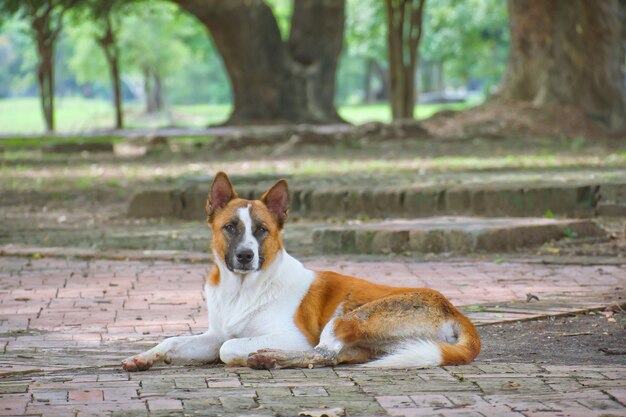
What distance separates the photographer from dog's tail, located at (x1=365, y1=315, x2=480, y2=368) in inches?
240

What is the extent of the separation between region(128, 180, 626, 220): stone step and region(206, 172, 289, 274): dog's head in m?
7.16

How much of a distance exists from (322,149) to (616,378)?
18828 millimetres

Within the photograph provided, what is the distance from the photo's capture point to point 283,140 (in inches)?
1022

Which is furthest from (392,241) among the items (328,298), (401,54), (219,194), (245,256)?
(401,54)

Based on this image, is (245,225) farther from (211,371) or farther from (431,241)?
(431,241)

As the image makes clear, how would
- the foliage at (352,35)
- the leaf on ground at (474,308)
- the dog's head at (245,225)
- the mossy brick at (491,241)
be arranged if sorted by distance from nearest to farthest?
the dog's head at (245,225)
the leaf on ground at (474,308)
the mossy brick at (491,241)
the foliage at (352,35)

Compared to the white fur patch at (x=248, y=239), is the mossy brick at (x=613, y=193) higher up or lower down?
lower down

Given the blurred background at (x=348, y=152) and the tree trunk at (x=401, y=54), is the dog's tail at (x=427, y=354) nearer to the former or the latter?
the blurred background at (x=348, y=152)

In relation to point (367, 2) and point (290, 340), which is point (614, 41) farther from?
point (367, 2)

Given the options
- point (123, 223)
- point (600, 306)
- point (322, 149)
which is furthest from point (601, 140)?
point (600, 306)

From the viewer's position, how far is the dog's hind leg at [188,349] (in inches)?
252

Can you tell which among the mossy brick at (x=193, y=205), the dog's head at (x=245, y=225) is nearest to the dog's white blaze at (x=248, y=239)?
the dog's head at (x=245, y=225)

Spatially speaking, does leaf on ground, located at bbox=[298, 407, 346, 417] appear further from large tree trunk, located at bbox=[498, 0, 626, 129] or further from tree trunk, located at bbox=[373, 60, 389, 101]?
tree trunk, located at bbox=[373, 60, 389, 101]

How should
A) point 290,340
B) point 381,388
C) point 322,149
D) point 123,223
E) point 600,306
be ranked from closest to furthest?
point 381,388 < point 290,340 < point 600,306 < point 123,223 < point 322,149
